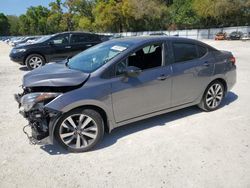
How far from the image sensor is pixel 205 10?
4228 centimetres

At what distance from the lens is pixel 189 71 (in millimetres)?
4340

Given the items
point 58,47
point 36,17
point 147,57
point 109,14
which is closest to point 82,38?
point 58,47

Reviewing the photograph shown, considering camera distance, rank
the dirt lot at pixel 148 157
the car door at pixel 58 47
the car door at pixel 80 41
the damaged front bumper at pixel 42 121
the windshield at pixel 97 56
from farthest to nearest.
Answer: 1. the car door at pixel 80 41
2. the car door at pixel 58 47
3. the windshield at pixel 97 56
4. the damaged front bumper at pixel 42 121
5. the dirt lot at pixel 148 157

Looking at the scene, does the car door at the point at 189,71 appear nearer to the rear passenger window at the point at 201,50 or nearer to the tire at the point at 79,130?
the rear passenger window at the point at 201,50

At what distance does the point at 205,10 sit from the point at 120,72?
143 feet

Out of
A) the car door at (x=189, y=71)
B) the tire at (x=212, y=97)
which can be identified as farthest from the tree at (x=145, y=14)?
the car door at (x=189, y=71)

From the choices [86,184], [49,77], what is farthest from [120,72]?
[86,184]

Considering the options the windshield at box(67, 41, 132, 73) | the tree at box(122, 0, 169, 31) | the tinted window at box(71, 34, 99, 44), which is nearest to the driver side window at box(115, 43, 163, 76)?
the windshield at box(67, 41, 132, 73)

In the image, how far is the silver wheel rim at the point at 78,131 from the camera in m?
3.37

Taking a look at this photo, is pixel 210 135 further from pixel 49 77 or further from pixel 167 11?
pixel 167 11

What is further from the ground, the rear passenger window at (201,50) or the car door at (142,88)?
the rear passenger window at (201,50)

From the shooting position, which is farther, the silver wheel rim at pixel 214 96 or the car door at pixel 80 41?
the car door at pixel 80 41

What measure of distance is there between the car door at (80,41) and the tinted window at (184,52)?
6392 mm

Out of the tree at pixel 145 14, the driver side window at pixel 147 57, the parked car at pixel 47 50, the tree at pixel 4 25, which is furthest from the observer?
the tree at pixel 4 25
